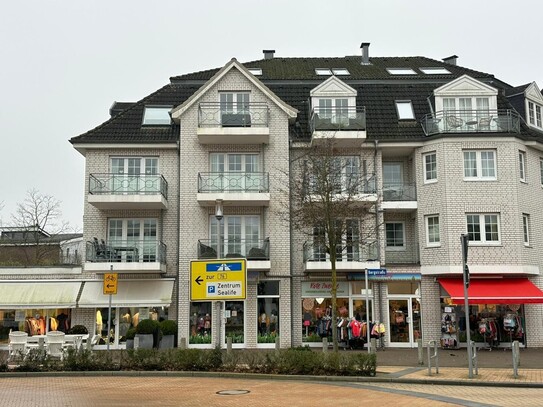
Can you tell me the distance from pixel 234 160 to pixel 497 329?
1329cm

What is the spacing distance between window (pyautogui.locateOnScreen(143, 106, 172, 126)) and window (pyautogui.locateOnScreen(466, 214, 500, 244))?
14107mm

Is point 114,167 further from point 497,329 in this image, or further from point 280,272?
point 497,329

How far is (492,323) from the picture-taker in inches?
1048

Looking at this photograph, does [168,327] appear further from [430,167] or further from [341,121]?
[430,167]

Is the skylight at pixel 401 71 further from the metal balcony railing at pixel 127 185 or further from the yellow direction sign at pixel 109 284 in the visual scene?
the yellow direction sign at pixel 109 284

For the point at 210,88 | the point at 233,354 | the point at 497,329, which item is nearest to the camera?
the point at 233,354

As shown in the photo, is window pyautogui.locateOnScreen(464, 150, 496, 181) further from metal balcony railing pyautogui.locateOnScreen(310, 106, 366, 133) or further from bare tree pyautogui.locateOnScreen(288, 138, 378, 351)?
metal balcony railing pyautogui.locateOnScreen(310, 106, 366, 133)

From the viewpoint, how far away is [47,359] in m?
18.7

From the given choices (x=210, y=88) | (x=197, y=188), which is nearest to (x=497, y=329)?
(x=197, y=188)

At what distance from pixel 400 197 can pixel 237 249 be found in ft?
24.8

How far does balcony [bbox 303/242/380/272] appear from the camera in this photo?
2705 cm

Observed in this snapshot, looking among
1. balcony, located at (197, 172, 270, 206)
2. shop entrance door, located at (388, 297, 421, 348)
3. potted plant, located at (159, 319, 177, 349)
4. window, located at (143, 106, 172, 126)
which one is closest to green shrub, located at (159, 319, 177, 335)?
potted plant, located at (159, 319, 177, 349)

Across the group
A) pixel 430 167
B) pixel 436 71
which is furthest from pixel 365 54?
pixel 430 167

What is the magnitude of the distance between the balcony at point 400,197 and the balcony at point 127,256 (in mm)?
9953
